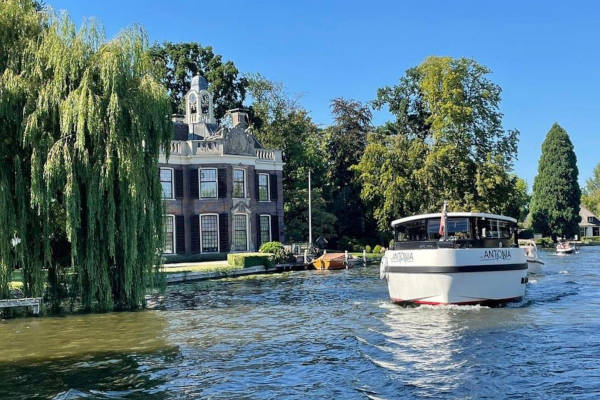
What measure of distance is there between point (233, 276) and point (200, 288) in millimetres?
6093

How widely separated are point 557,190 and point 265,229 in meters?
47.3

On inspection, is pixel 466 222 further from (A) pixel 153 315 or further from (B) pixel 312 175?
(B) pixel 312 175

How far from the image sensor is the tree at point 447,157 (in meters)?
50.6

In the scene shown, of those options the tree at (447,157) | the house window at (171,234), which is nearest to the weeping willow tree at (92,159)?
the house window at (171,234)

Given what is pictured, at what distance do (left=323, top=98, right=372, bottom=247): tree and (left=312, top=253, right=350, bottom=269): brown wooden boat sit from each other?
585 inches

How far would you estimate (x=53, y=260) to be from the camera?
19969 mm

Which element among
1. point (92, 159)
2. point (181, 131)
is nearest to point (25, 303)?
point (92, 159)

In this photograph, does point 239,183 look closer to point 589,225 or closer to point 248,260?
point 248,260

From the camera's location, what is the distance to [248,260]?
36938 millimetres

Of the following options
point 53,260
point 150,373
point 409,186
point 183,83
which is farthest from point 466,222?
point 183,83

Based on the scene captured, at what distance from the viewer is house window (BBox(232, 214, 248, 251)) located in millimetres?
43125

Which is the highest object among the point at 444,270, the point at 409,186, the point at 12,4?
the point at 12,4

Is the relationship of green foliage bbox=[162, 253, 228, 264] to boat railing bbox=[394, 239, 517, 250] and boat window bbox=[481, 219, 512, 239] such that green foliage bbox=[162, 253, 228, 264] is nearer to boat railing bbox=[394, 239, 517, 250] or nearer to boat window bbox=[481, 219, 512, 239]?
boat railing bbox=[394, 239, 517, 250]

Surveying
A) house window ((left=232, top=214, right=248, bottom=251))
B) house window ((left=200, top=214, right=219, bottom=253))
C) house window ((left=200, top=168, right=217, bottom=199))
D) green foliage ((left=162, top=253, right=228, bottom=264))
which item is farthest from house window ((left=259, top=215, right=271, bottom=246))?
house window ((left=200, top=168, right=217, bottom=199))
